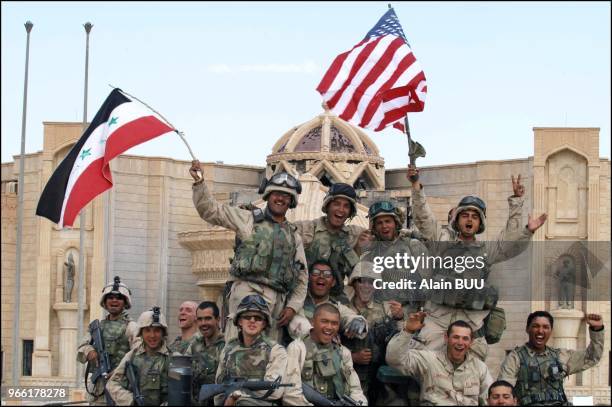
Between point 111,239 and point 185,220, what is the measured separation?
2.49 m

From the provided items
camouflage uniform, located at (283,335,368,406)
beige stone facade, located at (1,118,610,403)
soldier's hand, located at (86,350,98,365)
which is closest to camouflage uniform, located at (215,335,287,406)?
camouflage uniform, located at (283,335,368,406)

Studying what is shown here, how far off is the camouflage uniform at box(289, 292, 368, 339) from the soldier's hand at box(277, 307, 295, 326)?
42mm

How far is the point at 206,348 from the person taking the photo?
15672 millimetres

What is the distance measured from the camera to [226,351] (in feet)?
46.5

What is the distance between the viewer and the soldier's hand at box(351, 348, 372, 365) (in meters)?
15.4

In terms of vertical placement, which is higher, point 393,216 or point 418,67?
point 418,67

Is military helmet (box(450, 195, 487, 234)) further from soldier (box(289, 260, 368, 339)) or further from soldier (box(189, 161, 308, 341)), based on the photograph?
soldier (box(189, 161, 308, 341))

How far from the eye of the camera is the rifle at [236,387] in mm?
13680

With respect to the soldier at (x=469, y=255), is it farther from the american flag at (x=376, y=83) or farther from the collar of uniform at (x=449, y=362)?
the american flag at (x=376, y=83)

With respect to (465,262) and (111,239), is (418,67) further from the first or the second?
(111,239)

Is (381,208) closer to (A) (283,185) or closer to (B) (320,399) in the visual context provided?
(A) (283,185)

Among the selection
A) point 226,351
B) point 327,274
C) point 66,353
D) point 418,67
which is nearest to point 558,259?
point 418,67

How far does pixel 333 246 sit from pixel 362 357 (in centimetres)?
116

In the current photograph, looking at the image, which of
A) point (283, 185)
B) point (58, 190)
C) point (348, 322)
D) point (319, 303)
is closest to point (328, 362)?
point (348, 322)
